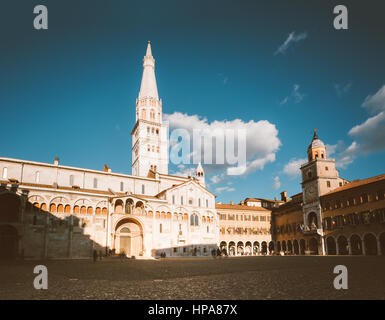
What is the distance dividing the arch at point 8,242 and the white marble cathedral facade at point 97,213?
0.34ft

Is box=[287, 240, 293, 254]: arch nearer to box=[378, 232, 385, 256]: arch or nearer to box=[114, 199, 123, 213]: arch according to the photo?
box=[378, 232, 385, 256]: arch

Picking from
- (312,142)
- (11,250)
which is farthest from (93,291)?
(312,142)

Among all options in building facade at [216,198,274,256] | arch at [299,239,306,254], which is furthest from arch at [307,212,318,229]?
building facade at [216,198,274,256]

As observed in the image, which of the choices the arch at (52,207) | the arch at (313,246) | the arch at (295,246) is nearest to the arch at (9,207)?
the arch at (52,207)

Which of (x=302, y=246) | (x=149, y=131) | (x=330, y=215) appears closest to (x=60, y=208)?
(x=149, y=131)

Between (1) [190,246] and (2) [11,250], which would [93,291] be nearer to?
(2) [11,250]

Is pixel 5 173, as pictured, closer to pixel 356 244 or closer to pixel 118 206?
pixel 118 206

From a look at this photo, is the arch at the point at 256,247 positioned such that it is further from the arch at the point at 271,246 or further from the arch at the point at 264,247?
the arch at the point at 271,246

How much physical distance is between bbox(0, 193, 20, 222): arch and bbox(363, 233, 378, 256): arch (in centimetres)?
4733

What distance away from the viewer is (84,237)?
40188 mm

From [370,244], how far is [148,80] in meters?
56.5

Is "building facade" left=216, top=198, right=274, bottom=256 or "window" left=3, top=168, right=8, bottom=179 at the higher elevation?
"window" left=3, top=168, right=8, bottom=179

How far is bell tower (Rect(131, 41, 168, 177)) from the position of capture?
2697 inches

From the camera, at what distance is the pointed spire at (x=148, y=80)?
7138 centimetres
